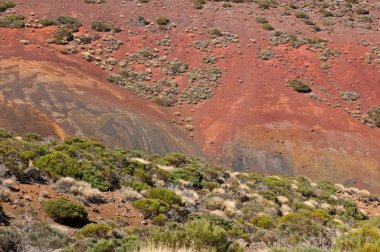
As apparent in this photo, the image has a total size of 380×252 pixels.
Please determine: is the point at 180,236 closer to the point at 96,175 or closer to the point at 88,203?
the point at 88,203

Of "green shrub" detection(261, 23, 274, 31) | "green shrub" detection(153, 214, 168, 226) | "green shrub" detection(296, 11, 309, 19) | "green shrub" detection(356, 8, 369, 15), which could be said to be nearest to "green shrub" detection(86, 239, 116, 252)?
"green shrub" detection(153, 214, 168, 226)

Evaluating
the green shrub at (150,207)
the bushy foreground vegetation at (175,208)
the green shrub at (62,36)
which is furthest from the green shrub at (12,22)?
the green shrub at (150,207)

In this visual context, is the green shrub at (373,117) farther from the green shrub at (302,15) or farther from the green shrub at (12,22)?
the green shrub at (12,22)

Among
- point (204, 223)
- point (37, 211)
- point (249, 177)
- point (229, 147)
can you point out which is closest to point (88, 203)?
point (37, 211)

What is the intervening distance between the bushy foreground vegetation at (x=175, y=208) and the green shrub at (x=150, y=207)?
0.03 metres

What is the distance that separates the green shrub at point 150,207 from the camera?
13.4m

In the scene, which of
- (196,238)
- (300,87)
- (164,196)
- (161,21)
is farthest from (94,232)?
(161,21)

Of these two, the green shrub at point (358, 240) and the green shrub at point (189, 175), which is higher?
the green shrub at point (358, 240)

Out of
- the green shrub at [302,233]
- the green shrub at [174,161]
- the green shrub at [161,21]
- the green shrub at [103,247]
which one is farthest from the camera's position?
the green shrub at [161,21]

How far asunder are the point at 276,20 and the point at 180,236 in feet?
168

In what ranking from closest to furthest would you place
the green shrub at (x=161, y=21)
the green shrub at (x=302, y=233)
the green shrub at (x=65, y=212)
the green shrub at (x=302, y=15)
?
the green shrub at (x=65, y=212) < the green shrub at (x=302, y=233) < the green shrub at (x=161, y=21) < the green shrub at (x=302, y=15)

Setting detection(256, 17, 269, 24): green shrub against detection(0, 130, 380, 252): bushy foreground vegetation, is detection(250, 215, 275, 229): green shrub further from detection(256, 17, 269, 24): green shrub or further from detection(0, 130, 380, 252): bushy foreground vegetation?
detection(256, 17, 269, 24): green shrub

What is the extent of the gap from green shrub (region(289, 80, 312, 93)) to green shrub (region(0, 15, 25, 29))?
29.8 m

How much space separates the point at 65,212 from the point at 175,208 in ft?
15.3
